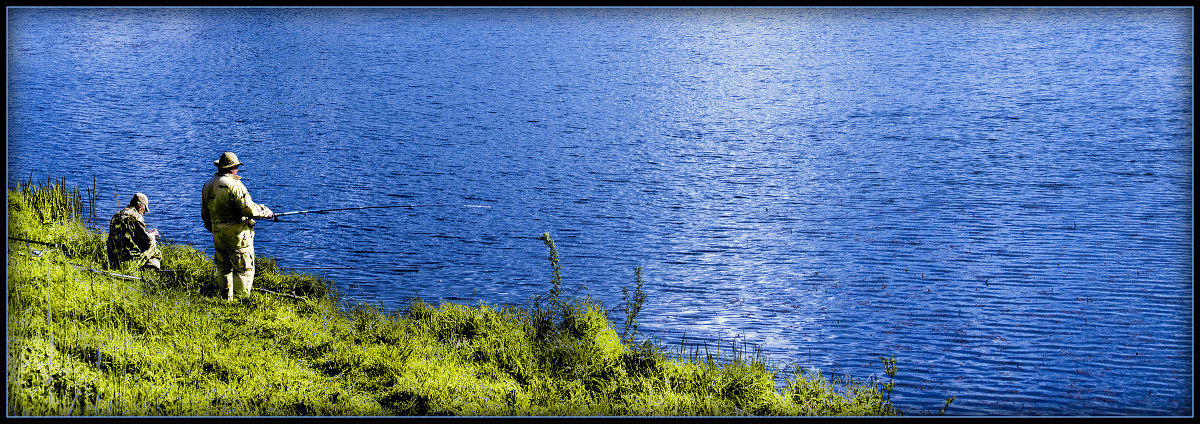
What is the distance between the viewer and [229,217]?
36.2ft

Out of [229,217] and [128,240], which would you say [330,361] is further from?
[128,240]

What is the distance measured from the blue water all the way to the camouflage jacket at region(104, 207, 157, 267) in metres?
2.30

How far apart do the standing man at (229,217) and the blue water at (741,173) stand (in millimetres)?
2175

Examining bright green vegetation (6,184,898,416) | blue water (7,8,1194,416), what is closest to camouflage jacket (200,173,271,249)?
bright green vegetation (6,184,898,416)

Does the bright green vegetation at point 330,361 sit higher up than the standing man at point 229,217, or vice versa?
the standing man at point 229,217

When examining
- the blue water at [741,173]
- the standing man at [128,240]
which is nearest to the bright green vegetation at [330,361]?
the standing man at [128,240]

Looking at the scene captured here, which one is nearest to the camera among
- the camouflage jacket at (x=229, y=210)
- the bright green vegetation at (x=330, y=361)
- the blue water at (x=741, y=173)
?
the bright green vegetation at (x=330, y=361)

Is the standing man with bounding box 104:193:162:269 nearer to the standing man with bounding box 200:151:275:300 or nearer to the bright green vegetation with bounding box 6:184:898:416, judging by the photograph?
the bright green vegetation with bounding box 6:184:898:416

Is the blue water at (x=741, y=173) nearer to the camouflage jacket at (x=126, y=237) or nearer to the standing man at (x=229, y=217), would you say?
the standing man at (x=229, y=217)

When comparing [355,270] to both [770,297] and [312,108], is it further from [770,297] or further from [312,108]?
[312,108]

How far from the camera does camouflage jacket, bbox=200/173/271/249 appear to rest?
10883 mm

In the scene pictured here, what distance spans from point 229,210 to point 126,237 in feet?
7.17

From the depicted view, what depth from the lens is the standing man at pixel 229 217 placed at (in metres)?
10.9

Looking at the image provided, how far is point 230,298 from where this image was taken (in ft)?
37.2
